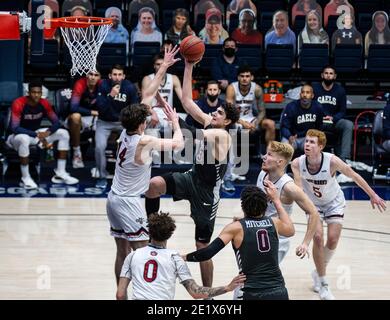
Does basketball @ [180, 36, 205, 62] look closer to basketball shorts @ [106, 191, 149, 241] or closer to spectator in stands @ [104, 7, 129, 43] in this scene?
basketball shorts @ [106, 191, 149, 241]

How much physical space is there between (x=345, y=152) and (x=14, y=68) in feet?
16.6

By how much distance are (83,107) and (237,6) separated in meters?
3.44

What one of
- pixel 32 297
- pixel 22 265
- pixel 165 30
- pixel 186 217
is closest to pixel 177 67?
pixel 165 30

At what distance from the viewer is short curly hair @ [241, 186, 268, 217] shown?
24.4 feet

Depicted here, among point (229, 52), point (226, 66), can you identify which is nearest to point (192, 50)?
point (229, 52)

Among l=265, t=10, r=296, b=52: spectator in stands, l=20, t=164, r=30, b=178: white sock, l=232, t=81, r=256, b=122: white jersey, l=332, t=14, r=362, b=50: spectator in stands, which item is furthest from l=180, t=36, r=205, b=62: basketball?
l=332, t=14, r=362, b=50: spectator in stands

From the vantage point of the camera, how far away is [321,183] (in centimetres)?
978

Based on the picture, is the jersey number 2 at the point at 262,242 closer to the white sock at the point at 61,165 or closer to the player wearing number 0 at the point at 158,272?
the player wearing number 0 at the point at 158,272

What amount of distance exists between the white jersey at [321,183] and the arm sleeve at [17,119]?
18.3ft

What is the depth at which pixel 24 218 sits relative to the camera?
41.4 feet

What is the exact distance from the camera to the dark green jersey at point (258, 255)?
743 centimetres

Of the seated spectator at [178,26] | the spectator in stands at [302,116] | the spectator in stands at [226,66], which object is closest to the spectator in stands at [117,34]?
the seated spectator at [178,26]

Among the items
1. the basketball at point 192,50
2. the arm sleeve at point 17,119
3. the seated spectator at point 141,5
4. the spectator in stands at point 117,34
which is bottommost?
the arm sleeve at point 17,119
